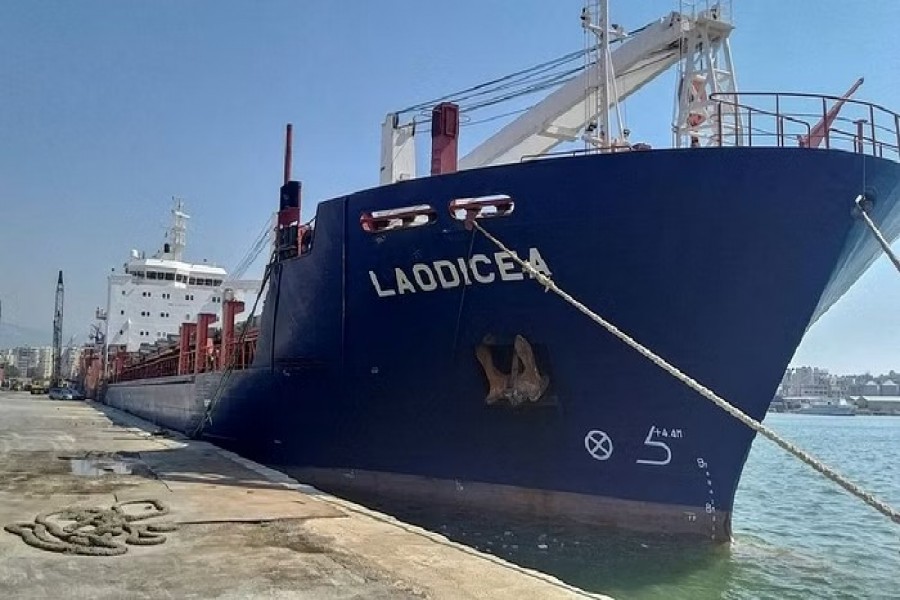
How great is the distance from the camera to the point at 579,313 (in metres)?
7.90

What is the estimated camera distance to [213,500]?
714 centimetres

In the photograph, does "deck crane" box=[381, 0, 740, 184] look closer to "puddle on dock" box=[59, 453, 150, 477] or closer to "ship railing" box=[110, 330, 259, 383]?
"ship railing" box=[110, 330, 259, 383]

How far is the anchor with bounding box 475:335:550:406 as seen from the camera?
805 centimetres

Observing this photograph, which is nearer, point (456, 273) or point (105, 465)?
point (456, 273)

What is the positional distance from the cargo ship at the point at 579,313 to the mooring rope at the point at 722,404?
1.27 feet

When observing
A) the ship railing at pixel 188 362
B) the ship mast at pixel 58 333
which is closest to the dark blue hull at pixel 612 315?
the ship railing at pixel 188 362

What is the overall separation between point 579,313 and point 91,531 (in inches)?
194

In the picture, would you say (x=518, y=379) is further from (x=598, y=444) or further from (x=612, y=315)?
(x=612, y=315)

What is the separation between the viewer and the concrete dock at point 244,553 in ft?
13.8

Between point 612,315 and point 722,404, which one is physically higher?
point 612,315

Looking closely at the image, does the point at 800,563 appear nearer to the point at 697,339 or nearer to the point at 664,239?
the point at 697,339

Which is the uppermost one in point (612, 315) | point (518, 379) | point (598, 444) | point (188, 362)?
point (612, 315)

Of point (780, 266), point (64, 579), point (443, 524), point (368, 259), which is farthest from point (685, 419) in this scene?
point (64, 579)

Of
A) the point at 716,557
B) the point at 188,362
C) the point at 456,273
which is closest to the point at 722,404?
the point at 716,557
